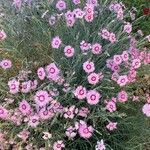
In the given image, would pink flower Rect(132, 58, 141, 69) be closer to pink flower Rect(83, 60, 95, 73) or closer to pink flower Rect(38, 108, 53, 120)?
pink flower Rect(83, 60, 95, 73)

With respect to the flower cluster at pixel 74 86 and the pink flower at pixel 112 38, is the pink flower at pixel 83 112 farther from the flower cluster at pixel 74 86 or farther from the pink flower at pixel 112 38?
the pink flower at pixel 112 38

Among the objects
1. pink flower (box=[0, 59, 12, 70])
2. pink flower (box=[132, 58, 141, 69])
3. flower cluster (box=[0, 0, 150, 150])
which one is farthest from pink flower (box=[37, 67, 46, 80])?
pink flower (box=[132, 58, 141, 69])

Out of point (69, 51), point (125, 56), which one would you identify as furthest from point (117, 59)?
point (69, 51)

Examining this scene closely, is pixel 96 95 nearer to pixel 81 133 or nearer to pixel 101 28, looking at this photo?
pixel 81 133

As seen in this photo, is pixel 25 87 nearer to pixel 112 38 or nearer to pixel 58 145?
pixel 58 145

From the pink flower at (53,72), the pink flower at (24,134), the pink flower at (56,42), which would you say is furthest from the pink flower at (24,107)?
the pink flower at (56,42)
